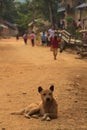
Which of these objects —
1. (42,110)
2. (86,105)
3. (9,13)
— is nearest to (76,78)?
(86,105)

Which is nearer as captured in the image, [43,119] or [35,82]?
[43,119]

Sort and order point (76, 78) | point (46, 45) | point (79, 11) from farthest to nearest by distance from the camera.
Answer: point (79, 11)
point (46, 45)
point (76, 78)

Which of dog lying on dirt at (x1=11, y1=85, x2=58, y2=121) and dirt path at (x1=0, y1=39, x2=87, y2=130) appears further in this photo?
dog lying on dirt at (x1=11, y1=85, x2=58, y2=121)

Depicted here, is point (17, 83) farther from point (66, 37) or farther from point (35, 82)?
point (66, 37)

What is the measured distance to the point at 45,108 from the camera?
10.7 meters

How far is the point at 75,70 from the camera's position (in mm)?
23078

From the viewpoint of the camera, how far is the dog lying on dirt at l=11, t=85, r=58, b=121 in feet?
34.4

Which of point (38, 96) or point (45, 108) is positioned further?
point (38, 96)

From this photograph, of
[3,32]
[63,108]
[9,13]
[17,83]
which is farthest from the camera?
[9,13]

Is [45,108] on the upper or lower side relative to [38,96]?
upper

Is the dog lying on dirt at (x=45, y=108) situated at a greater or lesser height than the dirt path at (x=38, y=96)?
greater

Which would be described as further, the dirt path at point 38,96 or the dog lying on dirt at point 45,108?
the dog lying on dirt at point 45,108

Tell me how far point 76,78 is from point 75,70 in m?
3.41

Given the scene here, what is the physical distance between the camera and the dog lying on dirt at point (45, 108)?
10500mm
